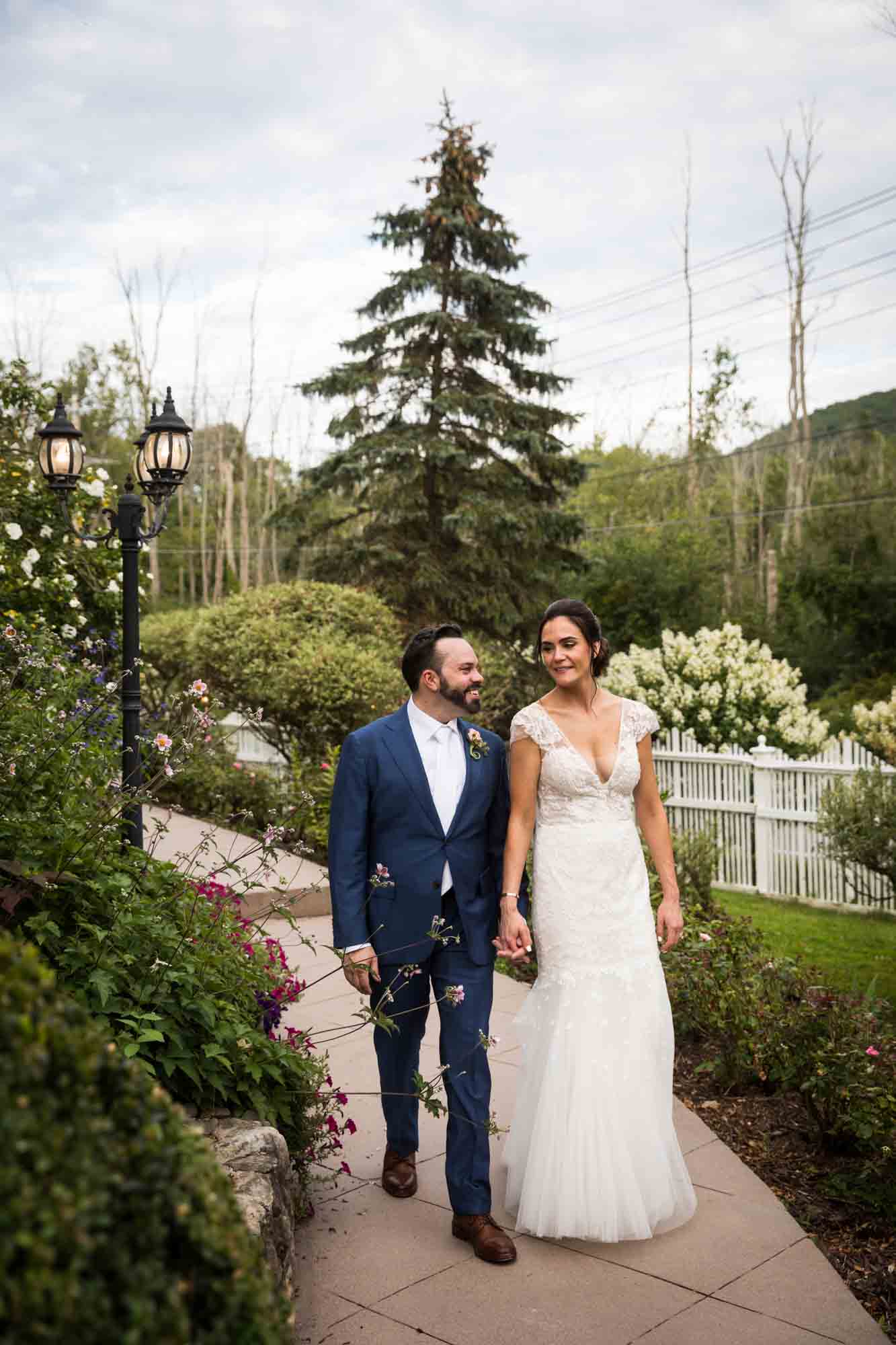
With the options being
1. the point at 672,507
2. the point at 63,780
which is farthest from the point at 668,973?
the point at 672,507

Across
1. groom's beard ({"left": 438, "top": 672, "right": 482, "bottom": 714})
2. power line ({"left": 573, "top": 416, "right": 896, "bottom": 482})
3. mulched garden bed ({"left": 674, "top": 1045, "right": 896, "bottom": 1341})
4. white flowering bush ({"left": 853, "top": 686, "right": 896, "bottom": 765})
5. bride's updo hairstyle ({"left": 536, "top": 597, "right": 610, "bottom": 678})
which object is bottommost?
mulched garden bed ({"left": 674, "top": 1045, "right": 896, "bottom": 1341})

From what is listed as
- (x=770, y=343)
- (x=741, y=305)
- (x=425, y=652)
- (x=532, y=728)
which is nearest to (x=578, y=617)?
(x=532, y=728)

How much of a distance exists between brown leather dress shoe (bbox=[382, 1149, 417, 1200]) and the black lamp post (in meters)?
2.71

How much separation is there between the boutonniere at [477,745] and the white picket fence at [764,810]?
7986 mm

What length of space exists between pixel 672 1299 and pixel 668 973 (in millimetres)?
2657

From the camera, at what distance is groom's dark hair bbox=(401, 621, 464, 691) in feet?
13.0

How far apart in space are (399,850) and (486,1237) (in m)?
1.26

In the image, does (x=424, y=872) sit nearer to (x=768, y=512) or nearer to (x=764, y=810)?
(x=764, y=810)

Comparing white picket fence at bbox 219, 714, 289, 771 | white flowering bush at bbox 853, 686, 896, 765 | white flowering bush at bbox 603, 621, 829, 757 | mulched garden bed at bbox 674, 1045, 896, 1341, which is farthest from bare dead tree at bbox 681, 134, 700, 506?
mulched garden bed at bbox 674, 1045, 896, 1341

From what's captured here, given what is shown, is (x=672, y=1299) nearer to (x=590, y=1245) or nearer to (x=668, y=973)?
(x=590, y=1245)

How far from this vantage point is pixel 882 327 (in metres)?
30.1

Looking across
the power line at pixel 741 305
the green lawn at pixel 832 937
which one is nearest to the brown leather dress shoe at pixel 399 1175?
the green lawn at pixel 832 937

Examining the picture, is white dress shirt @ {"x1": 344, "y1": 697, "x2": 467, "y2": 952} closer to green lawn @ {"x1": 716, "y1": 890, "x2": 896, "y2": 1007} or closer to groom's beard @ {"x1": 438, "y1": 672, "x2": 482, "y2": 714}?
groom's beard @ {"x1": 438, "y1": 672, "x2": 482, "y2": 714}

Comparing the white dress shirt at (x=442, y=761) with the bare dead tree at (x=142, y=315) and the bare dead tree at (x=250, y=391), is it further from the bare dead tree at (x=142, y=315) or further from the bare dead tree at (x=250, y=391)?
the bare dead tree at (x=142, y=315)
